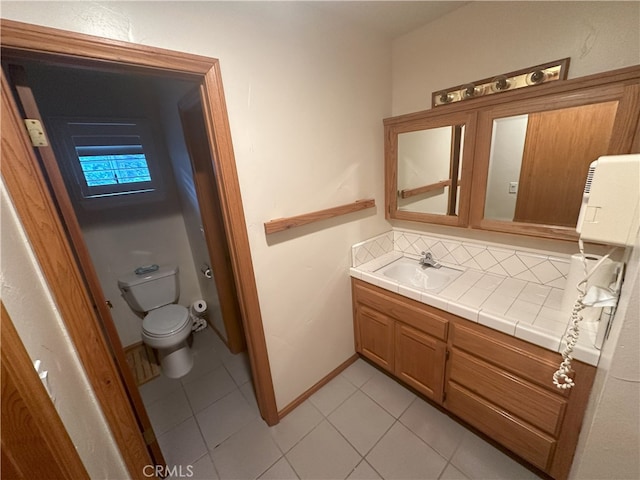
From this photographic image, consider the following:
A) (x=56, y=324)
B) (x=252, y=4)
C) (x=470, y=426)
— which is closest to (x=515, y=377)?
(x=470, y=426)

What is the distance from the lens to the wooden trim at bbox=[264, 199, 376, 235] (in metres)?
1.30

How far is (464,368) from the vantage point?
1.33 meters

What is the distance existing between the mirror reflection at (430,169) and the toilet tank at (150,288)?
2.09 metres

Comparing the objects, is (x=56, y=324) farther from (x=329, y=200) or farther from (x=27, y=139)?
(x=329, y=200)

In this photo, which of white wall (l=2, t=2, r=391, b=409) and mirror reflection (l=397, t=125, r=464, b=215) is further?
mirror reflection (l=397, t=125, r=464, b=215)

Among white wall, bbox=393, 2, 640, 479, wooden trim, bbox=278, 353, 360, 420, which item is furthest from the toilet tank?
white wall, bbox=393, 2, 640, 479

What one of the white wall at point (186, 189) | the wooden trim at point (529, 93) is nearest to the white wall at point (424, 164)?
the wooden trim at point (529, 93)

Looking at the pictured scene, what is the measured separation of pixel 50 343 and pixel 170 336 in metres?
1.20

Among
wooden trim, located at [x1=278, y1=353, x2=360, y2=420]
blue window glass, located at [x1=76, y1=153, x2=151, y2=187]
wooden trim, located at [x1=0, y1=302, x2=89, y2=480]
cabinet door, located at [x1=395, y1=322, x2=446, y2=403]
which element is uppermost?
blue window glass, located at [x1=76, y1=153, x2=151, y2=187]

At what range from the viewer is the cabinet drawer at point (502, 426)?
1.15 metres

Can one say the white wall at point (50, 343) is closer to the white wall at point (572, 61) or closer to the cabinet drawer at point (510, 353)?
the white wall at point (572, 61)

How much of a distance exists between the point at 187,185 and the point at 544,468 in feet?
9.13

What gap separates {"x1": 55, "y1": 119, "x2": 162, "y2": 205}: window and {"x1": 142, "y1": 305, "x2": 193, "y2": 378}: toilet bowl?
1.01m

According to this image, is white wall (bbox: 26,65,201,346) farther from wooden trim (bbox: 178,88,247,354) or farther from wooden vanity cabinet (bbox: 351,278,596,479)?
wooden vanity cabinet (bbox: 351,278,596,479)
